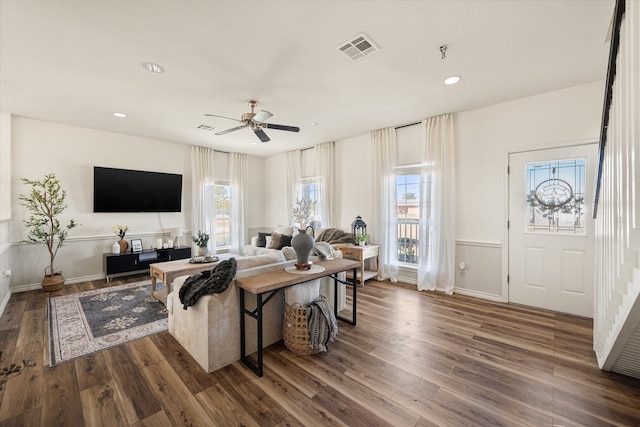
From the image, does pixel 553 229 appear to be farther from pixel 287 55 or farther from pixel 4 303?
pixel 4 303

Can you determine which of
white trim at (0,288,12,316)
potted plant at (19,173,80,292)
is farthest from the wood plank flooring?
potted plant at (19,173,80,292)

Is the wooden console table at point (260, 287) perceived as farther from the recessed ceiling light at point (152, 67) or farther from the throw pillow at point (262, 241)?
the throw pillow at point (262, 241)

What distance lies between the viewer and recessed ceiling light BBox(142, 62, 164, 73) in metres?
2.67

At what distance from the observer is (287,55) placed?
2.52 m

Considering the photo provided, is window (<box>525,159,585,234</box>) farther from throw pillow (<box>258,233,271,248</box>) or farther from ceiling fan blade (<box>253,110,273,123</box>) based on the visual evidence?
throw pillow (<box>258,233,271,248</box>)

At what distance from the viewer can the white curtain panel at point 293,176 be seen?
6468mm

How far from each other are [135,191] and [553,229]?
7.00 meters

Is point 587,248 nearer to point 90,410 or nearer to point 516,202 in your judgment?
point 516,202

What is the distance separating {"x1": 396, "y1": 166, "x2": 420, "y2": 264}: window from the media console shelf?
14.4ft

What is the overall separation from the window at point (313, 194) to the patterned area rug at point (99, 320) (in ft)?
11.1

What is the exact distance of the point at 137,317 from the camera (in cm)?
322

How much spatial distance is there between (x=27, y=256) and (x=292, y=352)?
4.95 meters

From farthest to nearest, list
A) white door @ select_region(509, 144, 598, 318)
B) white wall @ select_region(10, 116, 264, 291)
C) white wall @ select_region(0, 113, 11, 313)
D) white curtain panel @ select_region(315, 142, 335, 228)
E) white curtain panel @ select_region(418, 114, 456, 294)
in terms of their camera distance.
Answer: white curtain panel @ select_region(315, 142, 335, 228) → white wall @ select_region(10, 116, 264, 291) → white curtain panel @ select_region(418, 114, 456, 294) → white wall @ select_region(0, 113, 11, 313) → white door @ select_region(509, 144, 598, 318)

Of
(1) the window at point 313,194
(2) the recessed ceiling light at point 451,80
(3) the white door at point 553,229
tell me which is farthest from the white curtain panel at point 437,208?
(1) the window at point 313,194
